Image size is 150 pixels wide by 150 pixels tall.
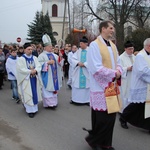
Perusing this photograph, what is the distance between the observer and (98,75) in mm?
3992

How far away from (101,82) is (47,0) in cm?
5272

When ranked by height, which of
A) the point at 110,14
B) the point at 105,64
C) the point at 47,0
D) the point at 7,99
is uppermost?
the point at 47,0

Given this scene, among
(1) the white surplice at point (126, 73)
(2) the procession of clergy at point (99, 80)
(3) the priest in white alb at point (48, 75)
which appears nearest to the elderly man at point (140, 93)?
(2) the procession of clergy at point (99, 80)

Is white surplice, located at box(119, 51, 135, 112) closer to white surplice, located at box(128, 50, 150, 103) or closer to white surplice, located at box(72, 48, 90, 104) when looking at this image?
white surplice, located at box(128, 50, 150, 103)

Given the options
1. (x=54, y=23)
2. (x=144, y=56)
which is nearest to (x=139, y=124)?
(x=144, y=56)

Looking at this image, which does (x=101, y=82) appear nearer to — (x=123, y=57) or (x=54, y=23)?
(x=123, y=57)

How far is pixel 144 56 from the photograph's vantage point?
5.02 metres

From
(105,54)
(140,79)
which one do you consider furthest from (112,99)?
(140,79)

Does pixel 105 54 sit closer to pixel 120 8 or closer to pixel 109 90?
pixel 109 90

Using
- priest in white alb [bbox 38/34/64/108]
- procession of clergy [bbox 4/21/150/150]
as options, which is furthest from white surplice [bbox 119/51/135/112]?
priest in white alb [bbox 38/34/64/108]

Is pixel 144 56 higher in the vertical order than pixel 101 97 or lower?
higher

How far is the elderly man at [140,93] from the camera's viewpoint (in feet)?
16.3

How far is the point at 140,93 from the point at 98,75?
5.14ft

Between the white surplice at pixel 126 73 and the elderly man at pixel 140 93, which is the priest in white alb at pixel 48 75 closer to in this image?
the white surplice at pixel 126 73
